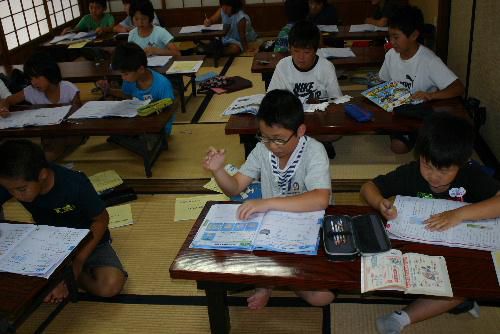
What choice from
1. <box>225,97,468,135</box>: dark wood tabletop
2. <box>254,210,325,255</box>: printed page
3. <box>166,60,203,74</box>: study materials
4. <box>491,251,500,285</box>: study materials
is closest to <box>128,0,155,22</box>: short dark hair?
<box>166,60,203,74</box>: study materials

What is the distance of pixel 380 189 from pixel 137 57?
2449 mm

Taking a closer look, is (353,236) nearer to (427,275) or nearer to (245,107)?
(427,275)

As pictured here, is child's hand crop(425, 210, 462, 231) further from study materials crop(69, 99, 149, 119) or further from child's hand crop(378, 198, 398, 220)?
study materials crop(69, 99, 149, 119)

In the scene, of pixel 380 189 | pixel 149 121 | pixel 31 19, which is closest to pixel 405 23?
pixel 380 189

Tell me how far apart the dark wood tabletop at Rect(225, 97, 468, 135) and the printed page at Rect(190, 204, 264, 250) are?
47.2 inches

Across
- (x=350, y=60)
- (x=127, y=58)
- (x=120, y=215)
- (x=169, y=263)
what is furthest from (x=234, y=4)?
(x=169, y=263)

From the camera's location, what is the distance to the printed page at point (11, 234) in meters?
1.90

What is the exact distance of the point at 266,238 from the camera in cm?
174

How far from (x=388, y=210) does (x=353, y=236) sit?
0.22 meters

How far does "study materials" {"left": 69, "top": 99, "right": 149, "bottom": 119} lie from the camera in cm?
365

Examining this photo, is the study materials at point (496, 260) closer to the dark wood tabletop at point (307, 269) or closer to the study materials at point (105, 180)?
the dark wood tabletop at point (307, 269)

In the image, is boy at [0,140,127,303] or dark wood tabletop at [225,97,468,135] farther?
dark wood tabletop at [225,97,468,135]

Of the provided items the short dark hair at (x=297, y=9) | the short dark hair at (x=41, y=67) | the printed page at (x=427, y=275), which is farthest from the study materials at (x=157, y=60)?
the printed page at (x=427, y=275)

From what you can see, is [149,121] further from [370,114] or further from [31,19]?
[31,19]
